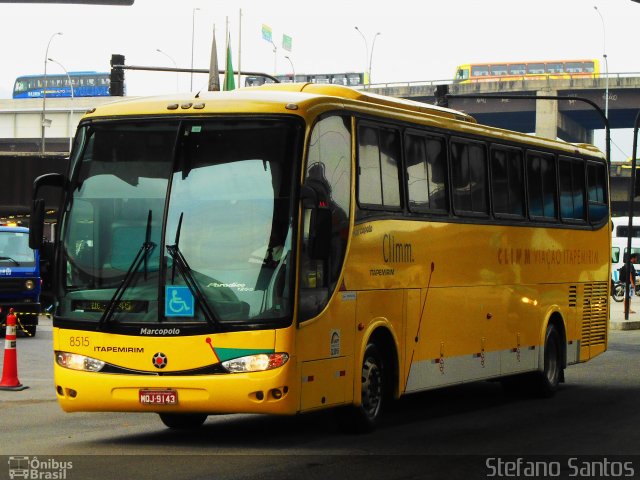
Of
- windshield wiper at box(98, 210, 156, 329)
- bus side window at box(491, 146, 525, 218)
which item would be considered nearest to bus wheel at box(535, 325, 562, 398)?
bus side window at box(491, 146, 525, 218)

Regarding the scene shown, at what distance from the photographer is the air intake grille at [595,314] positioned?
66.2ft

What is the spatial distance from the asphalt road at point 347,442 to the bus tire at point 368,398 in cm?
16

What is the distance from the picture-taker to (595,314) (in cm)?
2066

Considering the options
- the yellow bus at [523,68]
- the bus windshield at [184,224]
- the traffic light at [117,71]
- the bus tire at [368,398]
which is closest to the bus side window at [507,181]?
the bus tire at [368,398]

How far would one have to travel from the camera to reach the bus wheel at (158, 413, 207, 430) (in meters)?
13.4

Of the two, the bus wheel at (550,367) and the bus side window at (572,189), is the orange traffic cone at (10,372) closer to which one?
the bus wheel at (550,367)

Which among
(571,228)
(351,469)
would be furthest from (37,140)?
(351,469)

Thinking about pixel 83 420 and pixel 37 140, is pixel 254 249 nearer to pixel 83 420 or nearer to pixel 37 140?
pixel 83 420


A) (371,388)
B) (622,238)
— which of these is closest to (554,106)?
(622,238)

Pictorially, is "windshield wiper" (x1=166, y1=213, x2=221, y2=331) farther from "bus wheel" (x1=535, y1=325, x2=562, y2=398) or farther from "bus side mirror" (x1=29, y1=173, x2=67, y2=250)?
"bus wheel" (x1=535, y1=325, x2=562, y2=398)

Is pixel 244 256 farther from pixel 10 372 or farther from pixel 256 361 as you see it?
pixel 10 372

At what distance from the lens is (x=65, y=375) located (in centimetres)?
1207

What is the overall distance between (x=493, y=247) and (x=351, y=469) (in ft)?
21.5

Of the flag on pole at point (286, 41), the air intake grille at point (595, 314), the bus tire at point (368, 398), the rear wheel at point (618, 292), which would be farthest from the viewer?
the flag on pole at point (286, 41)
